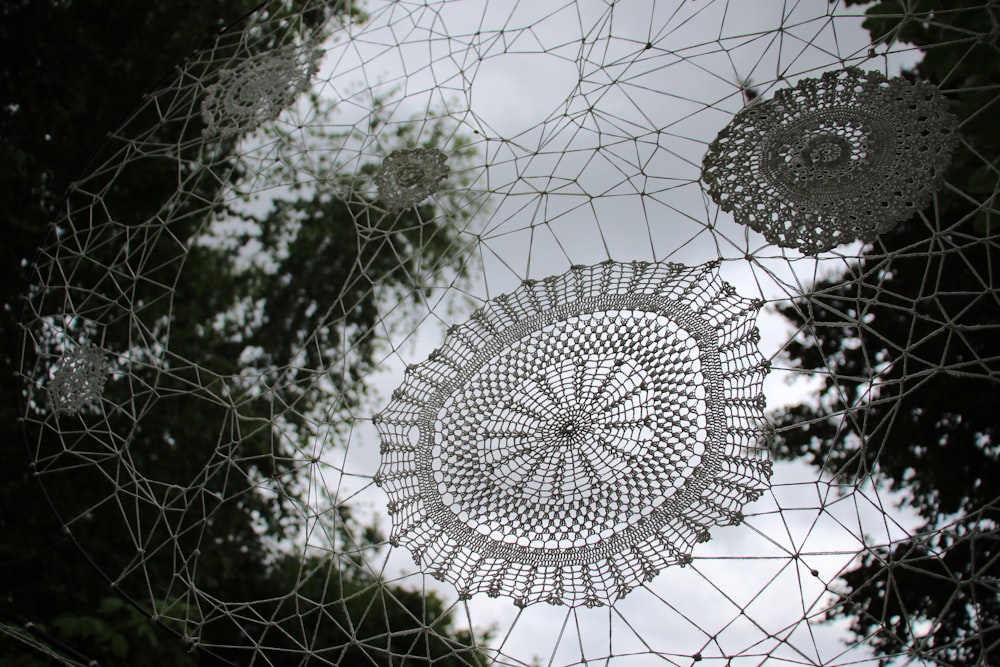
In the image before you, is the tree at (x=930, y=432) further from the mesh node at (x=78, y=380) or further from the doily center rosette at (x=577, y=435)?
the mesh node at (x=78, y=380)

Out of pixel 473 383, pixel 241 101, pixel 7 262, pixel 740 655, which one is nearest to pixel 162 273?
pixel 7 262

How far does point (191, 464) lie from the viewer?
499 centimetres

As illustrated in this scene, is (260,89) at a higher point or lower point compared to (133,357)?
higher

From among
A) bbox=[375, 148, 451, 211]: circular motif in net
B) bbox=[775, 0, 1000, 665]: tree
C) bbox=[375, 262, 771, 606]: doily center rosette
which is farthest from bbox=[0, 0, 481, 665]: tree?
bbox=[775, 0, 1000, 665]: tree

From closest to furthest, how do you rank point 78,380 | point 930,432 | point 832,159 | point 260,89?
1. point 832,159
2. point 78,380
3. point 260,89
4. point 930,432

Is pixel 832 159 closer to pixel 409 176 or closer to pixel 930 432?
pixel 409 176

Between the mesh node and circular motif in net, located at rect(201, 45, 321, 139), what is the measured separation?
39.2 inches

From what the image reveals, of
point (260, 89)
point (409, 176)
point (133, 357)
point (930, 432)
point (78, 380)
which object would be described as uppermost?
point (930, 432)

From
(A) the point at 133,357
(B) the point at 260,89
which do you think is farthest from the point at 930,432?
(A) the point at 133,357

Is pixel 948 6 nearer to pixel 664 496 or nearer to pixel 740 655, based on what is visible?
pixel 664 496

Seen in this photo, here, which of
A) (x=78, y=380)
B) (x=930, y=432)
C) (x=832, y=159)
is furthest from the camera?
(x=930, y=432)

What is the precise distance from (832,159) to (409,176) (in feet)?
5.09

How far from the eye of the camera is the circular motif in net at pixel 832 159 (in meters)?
2.43

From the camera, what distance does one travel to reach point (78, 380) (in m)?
3.21
